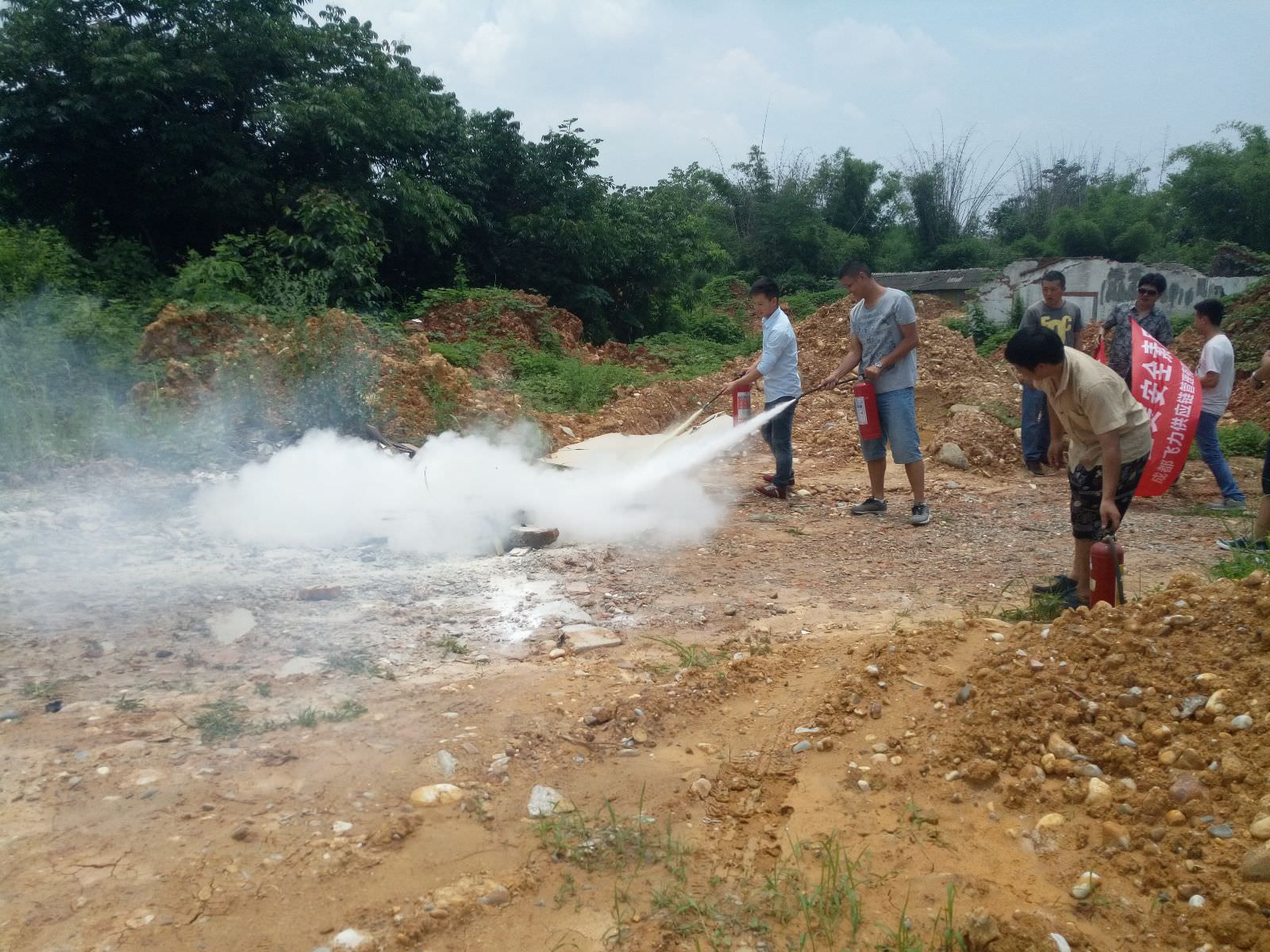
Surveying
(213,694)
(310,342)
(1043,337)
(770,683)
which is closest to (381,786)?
(213,694)

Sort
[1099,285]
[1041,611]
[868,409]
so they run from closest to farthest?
1. [1041,611]
2. [868,409]
3. [1099,285]

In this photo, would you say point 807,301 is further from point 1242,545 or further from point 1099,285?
point 1242,545

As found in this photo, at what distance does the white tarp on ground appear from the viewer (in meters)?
7.63

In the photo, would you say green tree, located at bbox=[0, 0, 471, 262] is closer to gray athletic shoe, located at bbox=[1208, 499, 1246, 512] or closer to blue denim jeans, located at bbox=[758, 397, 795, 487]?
blue denim jeans, located at bbox=[758, 397, 795, 487]

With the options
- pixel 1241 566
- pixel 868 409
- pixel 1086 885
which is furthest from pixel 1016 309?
pixel 1086 885

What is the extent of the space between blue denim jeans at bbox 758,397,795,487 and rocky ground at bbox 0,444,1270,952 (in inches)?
89.2

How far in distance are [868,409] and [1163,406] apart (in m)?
2.03

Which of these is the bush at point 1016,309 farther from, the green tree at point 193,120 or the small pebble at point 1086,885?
the small pebble at point 1086,885

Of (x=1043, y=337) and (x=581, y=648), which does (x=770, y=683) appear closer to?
(x=581, y=648)

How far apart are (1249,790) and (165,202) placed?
16117mm

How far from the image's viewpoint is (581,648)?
13.5 ft

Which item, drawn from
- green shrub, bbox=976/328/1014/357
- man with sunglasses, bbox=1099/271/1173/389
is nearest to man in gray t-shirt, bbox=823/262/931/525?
man with sunglasses, bbox=1099/271/1173/389

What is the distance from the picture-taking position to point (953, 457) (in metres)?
8.66

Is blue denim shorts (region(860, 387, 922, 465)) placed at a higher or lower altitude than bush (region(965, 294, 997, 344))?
lower
